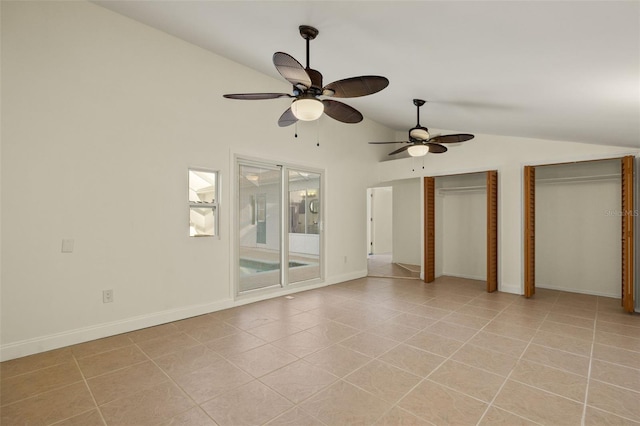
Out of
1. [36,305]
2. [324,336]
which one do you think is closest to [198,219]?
[36,305]

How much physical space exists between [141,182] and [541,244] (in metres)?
6.45

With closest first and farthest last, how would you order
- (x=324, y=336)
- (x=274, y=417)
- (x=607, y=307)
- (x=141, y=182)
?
(x=274, y=417) < (x=324, y=336) < (x=141, y=182) < (x=607, y=307)

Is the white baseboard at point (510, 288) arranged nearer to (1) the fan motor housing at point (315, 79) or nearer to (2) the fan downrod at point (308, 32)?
(1) the fan motor housing at point (315, 79)

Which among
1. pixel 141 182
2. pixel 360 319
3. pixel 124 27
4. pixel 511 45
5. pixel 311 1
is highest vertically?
pixel 124 27

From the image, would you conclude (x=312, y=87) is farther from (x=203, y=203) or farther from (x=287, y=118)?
(x=203, y=203)

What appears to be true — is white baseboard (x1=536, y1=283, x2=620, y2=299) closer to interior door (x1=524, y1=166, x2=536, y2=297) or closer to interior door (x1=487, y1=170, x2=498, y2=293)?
interior door (x1=524, y1=166, x2=536, y2=297)

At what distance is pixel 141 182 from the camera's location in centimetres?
368

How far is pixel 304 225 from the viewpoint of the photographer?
5746mm

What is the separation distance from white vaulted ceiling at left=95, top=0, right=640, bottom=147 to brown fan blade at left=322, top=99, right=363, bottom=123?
54cm

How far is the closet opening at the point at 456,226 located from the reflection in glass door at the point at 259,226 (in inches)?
116

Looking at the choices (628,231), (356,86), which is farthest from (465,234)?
(356,86)

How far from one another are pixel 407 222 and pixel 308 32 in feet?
18.9

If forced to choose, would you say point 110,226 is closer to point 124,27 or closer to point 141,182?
point 141,182

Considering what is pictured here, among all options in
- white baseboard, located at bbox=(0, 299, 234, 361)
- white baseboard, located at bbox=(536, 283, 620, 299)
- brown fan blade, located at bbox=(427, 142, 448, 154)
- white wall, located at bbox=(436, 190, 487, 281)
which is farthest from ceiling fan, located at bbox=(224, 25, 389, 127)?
white baseboard, located at bbox=(536, 283, 620, 299)
